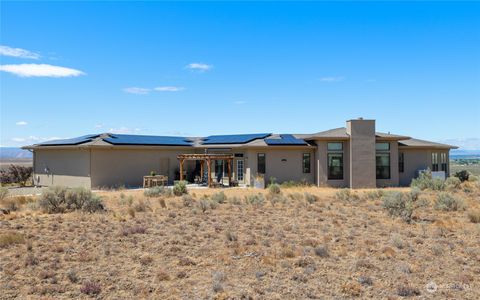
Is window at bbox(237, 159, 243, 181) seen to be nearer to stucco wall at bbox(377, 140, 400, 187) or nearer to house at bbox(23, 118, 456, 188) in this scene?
house at bbox(23, 118, 456, 188)

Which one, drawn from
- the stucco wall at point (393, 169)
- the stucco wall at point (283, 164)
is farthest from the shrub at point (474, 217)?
the stucco wall at point (283, 164)

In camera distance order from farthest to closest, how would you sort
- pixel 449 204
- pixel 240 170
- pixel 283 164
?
pixel 240 170, pixel 283 164, pixel 449 204

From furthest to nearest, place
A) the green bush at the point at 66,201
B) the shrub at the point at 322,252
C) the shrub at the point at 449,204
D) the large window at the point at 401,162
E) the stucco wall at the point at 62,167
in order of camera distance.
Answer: the large window at the point at 401,162
the stucco wall at the point at 62,167
the shrub at the point at 449,204
the green bush at the point at 66,201
the shrub at the point at 322,252

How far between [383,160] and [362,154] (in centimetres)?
230

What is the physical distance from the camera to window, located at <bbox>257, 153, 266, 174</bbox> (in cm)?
3035

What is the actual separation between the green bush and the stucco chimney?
17293mm

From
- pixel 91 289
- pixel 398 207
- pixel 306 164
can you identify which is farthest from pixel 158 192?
pixel 91 289

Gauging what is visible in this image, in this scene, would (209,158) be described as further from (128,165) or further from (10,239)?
(10,239)

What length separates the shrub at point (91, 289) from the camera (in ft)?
27.7

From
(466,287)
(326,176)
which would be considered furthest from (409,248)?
(326,176)

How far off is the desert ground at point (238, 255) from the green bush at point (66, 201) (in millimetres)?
587

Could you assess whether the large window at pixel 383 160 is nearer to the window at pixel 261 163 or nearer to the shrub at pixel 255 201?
the window at pixel 261 163

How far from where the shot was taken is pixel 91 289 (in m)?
8.51

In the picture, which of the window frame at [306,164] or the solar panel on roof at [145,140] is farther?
the window frame at [306,164]
